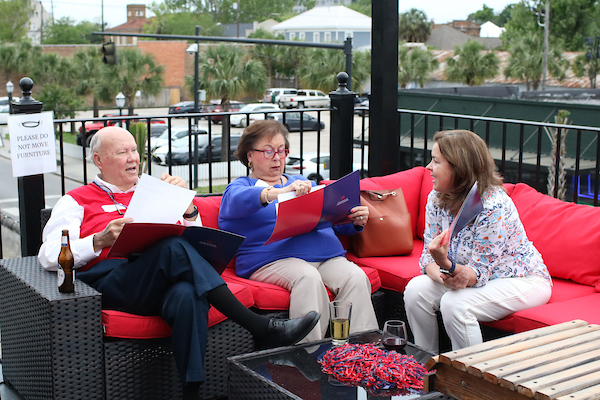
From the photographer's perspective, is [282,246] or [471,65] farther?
[471,65]

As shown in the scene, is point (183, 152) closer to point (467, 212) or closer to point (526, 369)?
point (467, 212)

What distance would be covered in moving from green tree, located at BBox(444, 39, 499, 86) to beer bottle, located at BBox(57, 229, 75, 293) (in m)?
39.2

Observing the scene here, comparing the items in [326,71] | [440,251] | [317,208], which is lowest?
[440,251]

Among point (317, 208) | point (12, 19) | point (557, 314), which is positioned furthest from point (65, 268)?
point (12, 19)

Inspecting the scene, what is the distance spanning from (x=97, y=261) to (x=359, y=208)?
1.25 m

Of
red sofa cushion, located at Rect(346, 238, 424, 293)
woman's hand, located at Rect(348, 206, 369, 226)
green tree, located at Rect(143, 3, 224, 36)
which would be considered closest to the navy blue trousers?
woman's hand, located at Rect(348, 206, 369, 226)

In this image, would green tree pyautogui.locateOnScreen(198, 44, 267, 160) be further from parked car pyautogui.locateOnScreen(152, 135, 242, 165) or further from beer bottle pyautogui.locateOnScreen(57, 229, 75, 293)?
beer bottle pyautogui.locateOnScreen(57, 229, 75, 293)

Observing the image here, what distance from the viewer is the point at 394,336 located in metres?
2.30

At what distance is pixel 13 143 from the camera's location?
3287 mm

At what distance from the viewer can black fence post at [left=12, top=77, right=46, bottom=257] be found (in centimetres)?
336

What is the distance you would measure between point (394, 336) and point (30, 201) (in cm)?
214

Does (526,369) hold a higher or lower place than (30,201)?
lower

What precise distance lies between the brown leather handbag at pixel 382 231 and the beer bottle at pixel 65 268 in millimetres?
1531

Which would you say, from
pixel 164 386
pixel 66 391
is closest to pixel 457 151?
pixel 164 386
